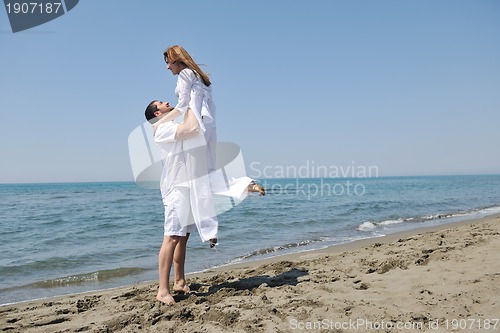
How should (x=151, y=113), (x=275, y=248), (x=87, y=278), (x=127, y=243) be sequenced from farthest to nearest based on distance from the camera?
1. (x=127, y=243)
2. (x=275, y=248)
3. (x=87, y=278)
4. (x=151, y=113)

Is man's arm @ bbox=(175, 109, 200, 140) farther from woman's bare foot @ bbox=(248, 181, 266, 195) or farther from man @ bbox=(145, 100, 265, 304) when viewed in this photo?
woman's bare foot @ bbox=(248, 181, 266, 195)

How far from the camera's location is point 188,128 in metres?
2.97

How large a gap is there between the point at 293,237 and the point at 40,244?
246 inches

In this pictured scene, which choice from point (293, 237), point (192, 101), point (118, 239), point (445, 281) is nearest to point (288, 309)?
point (445, 281)

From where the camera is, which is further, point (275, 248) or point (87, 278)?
point (275, 248)

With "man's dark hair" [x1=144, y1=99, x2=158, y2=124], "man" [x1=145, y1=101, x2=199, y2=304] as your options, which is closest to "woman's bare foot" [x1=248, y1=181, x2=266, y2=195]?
"man" [x1=145, y1=101, x2=199, y2=304]

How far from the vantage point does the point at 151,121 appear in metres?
3.33

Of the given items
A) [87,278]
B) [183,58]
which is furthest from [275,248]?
[183,58]

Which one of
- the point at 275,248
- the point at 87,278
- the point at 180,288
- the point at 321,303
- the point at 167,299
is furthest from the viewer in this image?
the point at 275,248

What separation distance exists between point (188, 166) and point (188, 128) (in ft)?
1.11

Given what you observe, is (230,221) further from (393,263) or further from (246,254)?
(393,263)

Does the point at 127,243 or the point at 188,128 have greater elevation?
the point at 188,128

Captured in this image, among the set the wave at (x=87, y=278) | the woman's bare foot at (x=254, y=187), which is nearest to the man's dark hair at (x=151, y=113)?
the woman's bare foot at (x=254, y=187)

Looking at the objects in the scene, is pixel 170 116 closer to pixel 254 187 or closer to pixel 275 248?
pixel 254 187
